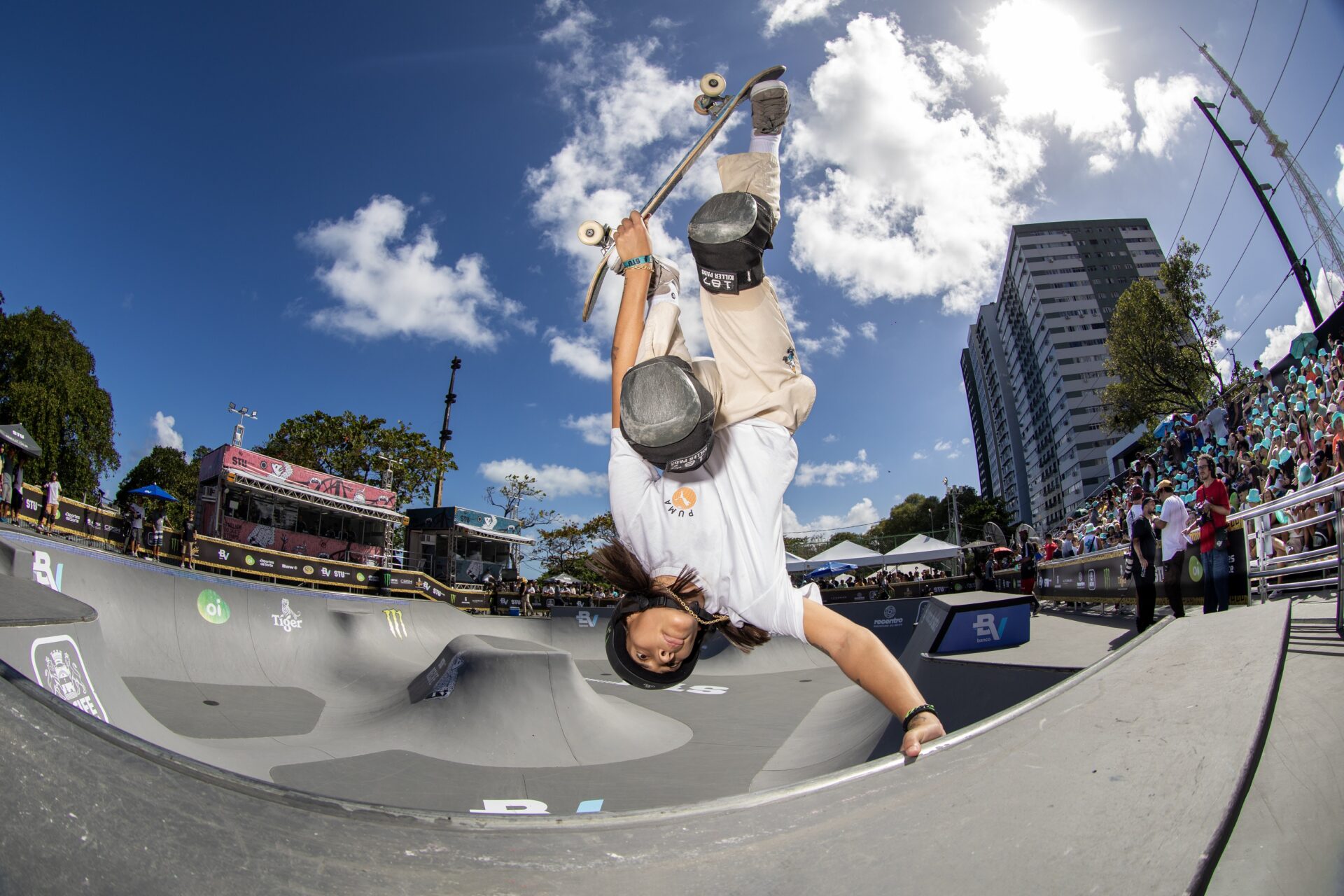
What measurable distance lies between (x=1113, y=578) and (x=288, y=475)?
26988mm

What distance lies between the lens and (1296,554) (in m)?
5.67

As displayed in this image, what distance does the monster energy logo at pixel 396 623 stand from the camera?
1272 centimetres

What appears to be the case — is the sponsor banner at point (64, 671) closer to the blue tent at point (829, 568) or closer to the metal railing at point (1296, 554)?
the metal railing at point (1296, 554)

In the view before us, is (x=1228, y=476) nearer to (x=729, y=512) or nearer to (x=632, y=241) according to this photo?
(x=729, y=512)

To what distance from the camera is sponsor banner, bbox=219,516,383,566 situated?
22688 mm

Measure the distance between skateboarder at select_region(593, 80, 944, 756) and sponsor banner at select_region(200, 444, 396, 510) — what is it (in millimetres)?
25253

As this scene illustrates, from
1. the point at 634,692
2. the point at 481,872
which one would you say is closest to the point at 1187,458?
the point at 634,692

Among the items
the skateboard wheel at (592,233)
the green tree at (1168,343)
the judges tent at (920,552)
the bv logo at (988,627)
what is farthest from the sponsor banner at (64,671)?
the green tree at (1168,343)

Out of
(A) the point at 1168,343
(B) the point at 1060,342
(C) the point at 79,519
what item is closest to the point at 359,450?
(C) the point at 79,519

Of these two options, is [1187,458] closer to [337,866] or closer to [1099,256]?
[337,866]

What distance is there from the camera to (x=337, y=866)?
3.65 ft

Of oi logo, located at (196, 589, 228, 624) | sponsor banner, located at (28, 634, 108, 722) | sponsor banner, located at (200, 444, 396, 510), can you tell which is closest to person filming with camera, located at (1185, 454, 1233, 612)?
sponsor banner, located at (28, 634, 108, 722)

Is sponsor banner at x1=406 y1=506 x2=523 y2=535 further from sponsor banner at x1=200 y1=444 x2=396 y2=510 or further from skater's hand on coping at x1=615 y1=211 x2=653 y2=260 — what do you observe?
skater's hand on coping at x1=615 y1=211 x2=653 y2=260

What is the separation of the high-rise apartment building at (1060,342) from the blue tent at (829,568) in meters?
69.0
